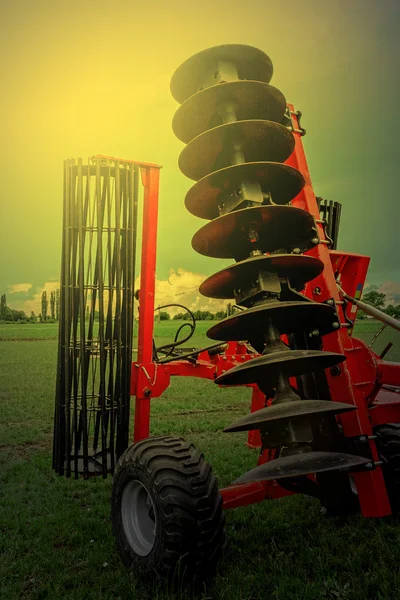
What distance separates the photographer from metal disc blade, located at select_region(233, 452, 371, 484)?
2828 mm

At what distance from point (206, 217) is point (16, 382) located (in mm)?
13137

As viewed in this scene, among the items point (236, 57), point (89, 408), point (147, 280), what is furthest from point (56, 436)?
point (236, 57)

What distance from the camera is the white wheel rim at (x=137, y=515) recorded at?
3.64 m

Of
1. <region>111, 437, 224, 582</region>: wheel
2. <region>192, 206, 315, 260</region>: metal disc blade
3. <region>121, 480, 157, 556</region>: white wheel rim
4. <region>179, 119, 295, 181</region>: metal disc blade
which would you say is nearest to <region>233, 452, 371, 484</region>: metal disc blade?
<region>111, 437, 224, 582</region>: wheel

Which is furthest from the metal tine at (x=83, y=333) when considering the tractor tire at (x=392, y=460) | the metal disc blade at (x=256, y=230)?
the tractor tire at (x=392, y=460)

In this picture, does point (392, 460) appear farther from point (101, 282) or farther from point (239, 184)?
point (101, 282)

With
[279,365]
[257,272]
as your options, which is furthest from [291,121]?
[279,365]

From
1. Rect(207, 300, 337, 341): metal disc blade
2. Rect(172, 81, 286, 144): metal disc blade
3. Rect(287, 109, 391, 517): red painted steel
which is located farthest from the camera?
Rect(287, 109, 391, 517): red painted steel

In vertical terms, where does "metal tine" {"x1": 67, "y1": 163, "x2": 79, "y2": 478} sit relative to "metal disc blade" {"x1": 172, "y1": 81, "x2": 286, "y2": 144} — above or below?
below

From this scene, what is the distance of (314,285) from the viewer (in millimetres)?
4016

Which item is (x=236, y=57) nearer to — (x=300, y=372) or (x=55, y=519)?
(x=300, y=372)

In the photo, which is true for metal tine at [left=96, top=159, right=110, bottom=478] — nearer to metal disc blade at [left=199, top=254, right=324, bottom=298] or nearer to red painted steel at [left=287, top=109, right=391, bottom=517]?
metal disc blade at [left=199, top=254, right=324, bottom=298]

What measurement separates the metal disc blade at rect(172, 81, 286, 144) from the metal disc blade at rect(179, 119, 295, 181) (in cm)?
26

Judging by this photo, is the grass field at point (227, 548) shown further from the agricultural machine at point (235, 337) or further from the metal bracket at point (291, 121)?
the metal bracket at point (291, 121)
